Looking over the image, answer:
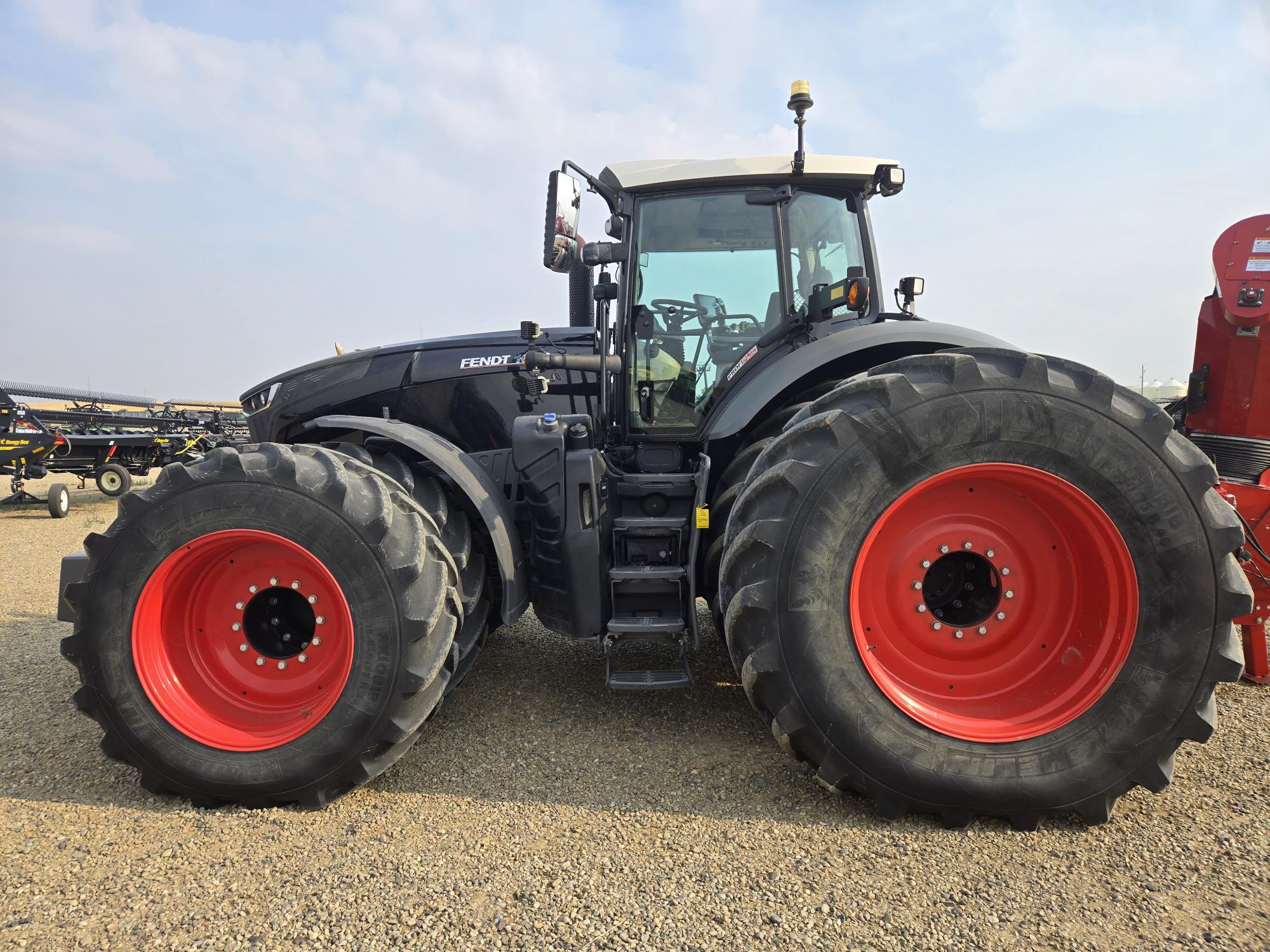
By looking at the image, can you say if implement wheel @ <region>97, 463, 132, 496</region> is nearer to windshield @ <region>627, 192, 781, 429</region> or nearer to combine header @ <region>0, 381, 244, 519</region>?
combine header @ <region>0, 381, 244, 519</region>

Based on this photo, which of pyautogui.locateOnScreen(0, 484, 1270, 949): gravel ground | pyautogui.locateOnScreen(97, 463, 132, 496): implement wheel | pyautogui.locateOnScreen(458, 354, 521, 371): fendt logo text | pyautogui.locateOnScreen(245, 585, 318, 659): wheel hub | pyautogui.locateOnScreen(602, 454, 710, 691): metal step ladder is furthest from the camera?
pyautogui.locateOnScreen(97, 463, 132, 496): implement wheel

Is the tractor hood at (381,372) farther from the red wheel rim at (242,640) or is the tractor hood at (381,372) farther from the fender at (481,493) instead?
the red wheel rim at (242,640)

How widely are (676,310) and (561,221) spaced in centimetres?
71

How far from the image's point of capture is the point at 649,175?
323 centimetres

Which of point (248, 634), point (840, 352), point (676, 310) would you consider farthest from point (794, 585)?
point (248, 634)

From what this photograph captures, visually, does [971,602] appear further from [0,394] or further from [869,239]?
[0,394]

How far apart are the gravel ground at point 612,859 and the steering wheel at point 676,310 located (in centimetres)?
183

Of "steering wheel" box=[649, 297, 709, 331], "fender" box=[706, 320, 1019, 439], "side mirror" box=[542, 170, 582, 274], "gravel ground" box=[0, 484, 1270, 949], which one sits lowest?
"gravel ground" box=[0, 484, 1270, 949]

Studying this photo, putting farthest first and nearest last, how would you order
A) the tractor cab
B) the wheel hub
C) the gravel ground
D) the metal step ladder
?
the tractor cab
the metal step ladder
the wheel hub
the gravel ground

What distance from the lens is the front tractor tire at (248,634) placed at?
2.38 m

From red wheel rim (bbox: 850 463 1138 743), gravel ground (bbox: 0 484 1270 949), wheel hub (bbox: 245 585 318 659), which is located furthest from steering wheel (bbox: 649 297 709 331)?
wheel hub (bbox: 245 585 318 659)

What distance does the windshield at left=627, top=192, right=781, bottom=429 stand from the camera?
3.26 m

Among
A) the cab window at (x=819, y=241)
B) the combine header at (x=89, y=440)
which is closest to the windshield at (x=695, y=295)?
the cab window at (x=819, y=241)

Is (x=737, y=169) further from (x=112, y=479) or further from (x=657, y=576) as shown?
(x=112, y=479)
